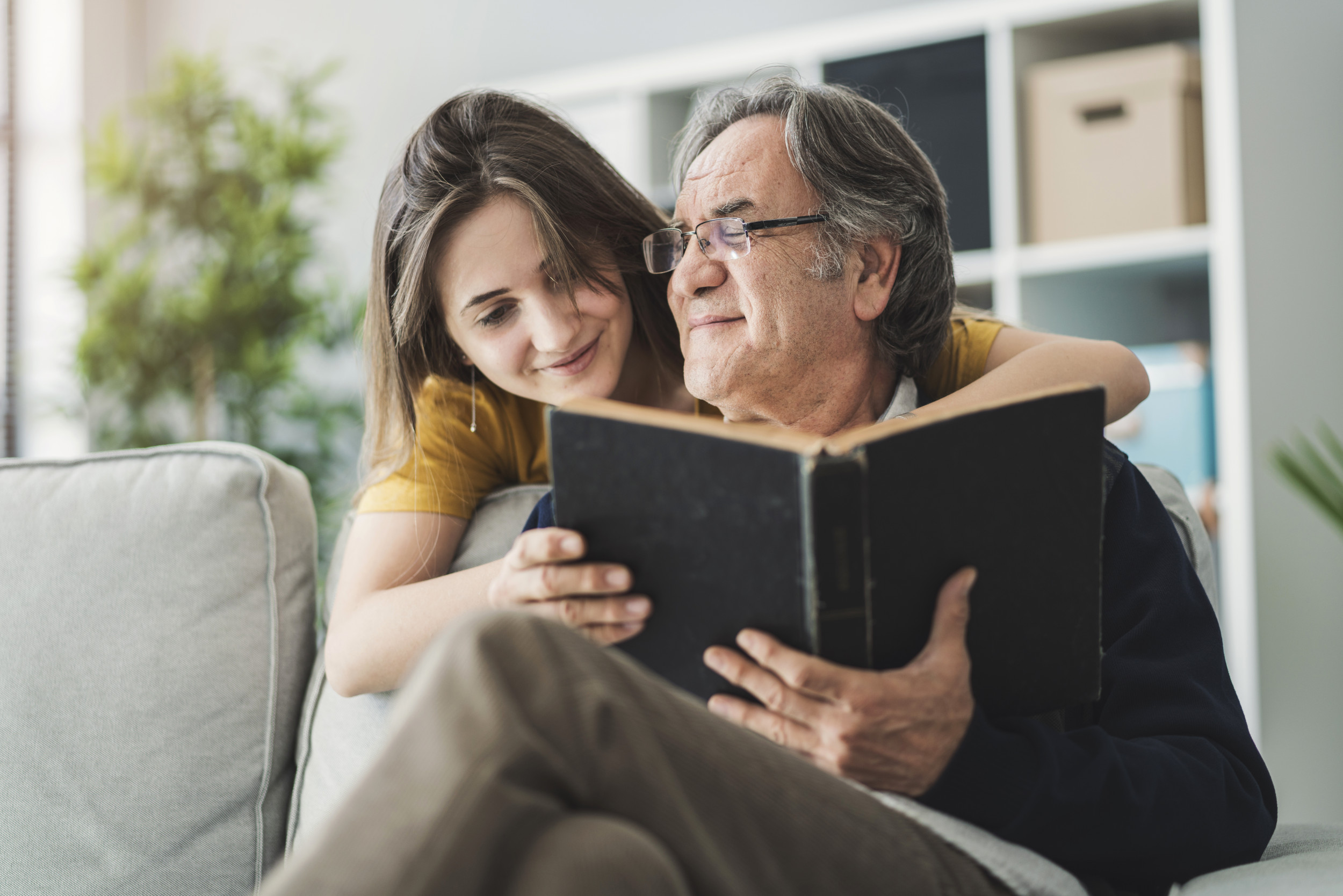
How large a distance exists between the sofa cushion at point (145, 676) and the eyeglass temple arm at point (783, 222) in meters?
0.69

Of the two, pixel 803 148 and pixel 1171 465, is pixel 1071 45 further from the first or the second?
pixel 803 148

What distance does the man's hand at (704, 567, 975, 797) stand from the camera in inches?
32.5

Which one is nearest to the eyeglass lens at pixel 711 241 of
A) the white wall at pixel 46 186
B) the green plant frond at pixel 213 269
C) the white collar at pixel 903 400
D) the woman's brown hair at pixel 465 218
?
the woman's brown hair at pixel 465 218

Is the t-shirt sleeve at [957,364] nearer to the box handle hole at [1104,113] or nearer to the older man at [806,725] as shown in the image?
the older man at [806,725]

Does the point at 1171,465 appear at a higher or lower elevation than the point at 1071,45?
lower

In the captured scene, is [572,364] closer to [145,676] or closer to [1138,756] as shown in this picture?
[145,676]

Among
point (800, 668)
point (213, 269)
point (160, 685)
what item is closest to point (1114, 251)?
point (800, 668)

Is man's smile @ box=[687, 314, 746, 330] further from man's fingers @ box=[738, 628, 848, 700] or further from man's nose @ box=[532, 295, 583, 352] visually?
man's fingers @ box=[738, 628, 848, 700]

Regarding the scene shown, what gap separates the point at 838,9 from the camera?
2.99m

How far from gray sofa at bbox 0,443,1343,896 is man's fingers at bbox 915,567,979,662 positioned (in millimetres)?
609

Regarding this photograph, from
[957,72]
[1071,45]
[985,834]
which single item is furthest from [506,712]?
[1071,45]

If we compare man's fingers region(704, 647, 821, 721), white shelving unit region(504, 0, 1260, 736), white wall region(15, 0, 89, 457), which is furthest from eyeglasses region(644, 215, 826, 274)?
white wall region(15, 0, 89, 457)

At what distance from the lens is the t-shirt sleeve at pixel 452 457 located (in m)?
1.40

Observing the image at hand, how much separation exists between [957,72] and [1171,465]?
3.05ft
